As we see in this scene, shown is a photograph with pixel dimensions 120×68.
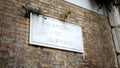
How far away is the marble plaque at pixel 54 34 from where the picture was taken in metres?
2.89

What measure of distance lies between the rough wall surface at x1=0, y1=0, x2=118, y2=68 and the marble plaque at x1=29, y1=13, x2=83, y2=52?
0.10 m

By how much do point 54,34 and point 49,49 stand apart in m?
0.30

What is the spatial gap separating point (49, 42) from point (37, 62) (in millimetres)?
415

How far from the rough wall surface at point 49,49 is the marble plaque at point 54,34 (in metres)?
0.10

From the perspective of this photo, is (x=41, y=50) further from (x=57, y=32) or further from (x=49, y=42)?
(x=57, y=32)

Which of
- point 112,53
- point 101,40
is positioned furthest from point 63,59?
point 112,53

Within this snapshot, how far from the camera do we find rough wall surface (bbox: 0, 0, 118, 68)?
2.58 m

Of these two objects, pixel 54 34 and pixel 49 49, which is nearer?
pixel 49 49

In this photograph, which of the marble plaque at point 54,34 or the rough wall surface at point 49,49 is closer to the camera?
the rough wall surface at point 49,49

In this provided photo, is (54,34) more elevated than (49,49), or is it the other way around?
(54,34)

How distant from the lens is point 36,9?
10.1 ft

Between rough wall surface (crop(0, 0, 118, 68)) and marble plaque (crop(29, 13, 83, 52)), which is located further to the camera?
marble plaque (crop(29, 13, 83, 52))

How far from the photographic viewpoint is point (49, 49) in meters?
3.00

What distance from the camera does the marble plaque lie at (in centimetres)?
289
